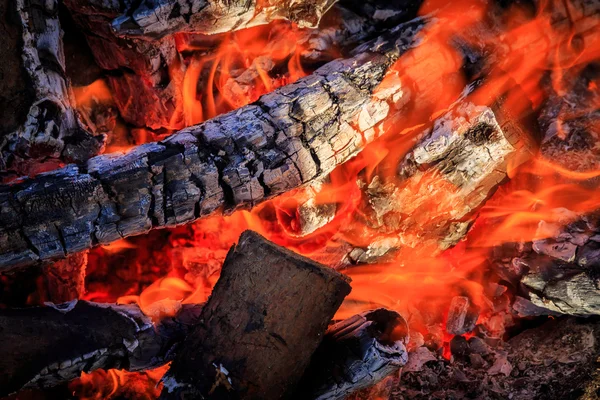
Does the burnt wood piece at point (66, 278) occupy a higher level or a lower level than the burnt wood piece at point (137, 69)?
lower

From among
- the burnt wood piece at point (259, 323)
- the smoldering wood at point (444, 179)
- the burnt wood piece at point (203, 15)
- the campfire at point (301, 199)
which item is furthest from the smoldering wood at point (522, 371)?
the burnt wood piece at point (203, 15)

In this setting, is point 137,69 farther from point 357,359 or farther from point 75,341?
point 357,359

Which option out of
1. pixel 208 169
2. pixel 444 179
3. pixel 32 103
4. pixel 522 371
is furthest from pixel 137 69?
pixel 522 371

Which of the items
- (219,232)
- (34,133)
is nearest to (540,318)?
(219,232)

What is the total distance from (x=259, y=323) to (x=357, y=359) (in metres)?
0.63

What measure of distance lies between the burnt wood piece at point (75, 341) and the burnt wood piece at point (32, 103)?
95 centimetres

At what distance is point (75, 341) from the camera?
2438mm

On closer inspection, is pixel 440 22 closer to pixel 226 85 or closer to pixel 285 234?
pixel 226 85

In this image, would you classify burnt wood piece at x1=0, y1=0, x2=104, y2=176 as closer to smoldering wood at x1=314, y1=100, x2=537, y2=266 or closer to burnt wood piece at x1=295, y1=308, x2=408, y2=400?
burnt wood piece at x1=295, y1=308, x2=408, y2=400

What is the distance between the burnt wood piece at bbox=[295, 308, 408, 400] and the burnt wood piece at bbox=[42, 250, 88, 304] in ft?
5.79

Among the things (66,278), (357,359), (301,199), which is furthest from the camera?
(301,199)

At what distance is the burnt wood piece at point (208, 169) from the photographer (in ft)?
8.00

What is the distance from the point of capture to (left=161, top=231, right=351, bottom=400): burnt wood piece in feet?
8.00

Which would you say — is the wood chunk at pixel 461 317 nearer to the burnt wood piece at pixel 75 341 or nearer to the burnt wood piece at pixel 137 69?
the burnt wood piece at pixel 75 341
